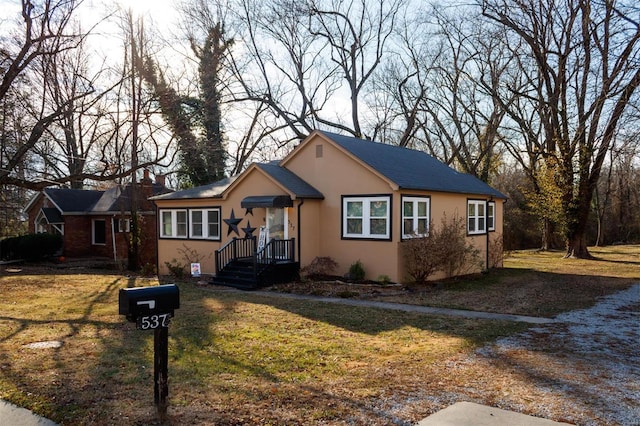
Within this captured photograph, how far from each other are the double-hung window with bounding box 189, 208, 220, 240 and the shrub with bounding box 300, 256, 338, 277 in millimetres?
4287

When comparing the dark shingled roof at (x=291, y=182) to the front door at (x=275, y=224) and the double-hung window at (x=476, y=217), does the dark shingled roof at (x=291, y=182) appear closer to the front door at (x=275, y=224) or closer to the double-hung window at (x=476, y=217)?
the front door at (x=275, y=224)

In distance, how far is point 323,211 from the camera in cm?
1731

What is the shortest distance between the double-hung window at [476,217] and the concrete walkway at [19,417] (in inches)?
651

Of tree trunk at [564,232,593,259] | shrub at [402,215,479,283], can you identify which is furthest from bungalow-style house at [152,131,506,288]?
tree trunk at [564,232,593,259]

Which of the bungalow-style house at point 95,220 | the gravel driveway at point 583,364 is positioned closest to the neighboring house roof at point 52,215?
the bungalow-style house at point 95,220

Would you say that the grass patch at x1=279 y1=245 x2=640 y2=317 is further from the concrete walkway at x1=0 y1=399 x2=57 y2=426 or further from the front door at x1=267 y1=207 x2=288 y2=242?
the concrete walkway at x1=0 y1=399 x2=57 y2=426

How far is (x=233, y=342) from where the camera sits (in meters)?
8.06

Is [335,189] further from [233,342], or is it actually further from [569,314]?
[233,342]

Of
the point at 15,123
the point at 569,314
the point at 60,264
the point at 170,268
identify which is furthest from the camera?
the point at 60,264

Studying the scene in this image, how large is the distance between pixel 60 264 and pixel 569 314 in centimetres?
2456

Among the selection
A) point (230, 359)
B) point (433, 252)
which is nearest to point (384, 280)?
point (433, 252)

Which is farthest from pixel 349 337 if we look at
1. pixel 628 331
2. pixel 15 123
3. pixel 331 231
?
pixel 15 123

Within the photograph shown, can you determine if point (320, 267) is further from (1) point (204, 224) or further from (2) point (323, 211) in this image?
(1) point (204, 224)

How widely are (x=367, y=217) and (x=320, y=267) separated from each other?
2.22 meters
